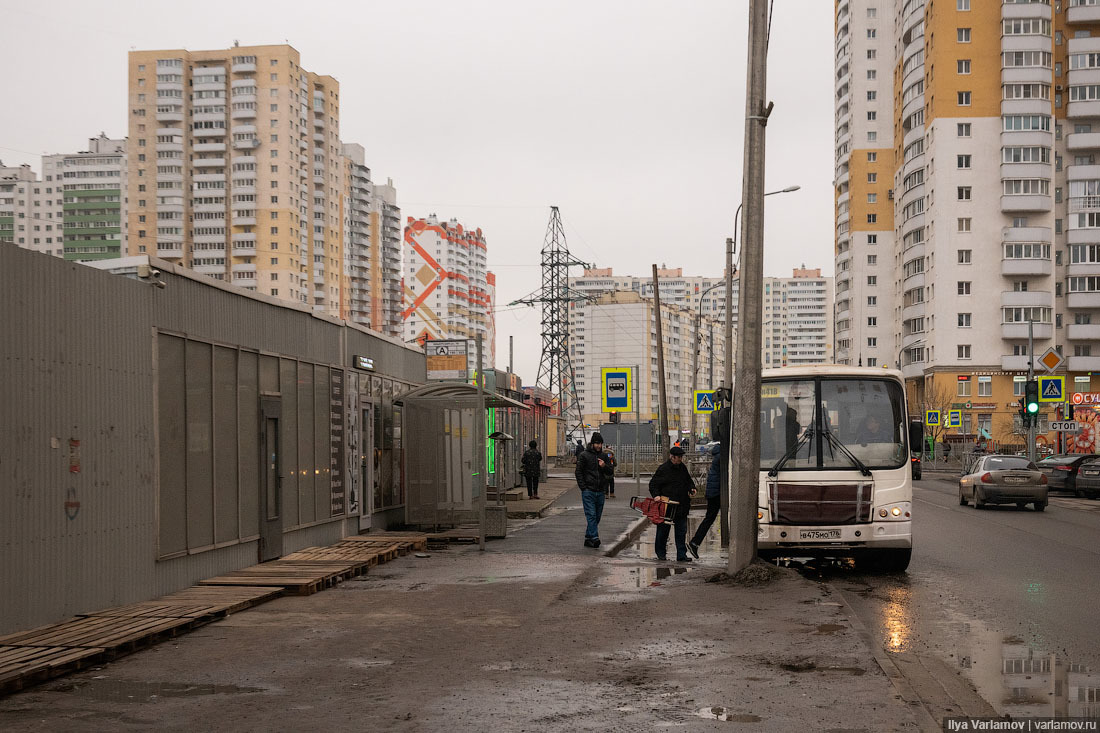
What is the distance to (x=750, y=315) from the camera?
13.8 metres

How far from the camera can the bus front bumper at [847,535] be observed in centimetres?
1442

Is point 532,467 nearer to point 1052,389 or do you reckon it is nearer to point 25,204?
point 1052,389

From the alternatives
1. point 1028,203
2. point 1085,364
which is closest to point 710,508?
point 1028,203

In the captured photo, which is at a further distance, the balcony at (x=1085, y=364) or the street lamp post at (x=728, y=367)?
the balcony at (x=1085, y=364)

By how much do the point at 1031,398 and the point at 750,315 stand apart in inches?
970

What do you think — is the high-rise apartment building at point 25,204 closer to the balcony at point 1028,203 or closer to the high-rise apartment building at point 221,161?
the high-rise apartment building at point 221,161

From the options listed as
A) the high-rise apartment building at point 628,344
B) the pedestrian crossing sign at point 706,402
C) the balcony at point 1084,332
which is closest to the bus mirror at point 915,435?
the pedestrian crossing sign at point 706,402

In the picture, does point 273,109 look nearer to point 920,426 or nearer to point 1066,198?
point 1066,198

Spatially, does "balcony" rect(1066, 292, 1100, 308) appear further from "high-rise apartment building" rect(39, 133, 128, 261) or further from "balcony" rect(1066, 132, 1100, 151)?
"high-rise apartment building" rect(39, 133, 128, 261)

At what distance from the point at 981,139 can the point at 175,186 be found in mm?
91729

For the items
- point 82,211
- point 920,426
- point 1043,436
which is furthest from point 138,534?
point 82,211

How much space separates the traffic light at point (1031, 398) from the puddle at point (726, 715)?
3077 centimetres

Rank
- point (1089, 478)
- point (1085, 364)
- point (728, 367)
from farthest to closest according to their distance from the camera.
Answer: point (1085, 364), point (1089, 478), point (728, 367)

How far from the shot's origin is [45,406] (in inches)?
402
